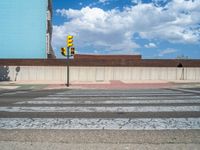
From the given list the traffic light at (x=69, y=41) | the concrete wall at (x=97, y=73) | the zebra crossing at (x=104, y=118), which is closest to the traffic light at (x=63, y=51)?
the traffic light at (x=69, y=41)

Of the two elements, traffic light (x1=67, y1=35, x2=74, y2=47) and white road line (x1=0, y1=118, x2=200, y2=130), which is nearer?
white road line (x1=0, y1=118, x2=200, y2=130)

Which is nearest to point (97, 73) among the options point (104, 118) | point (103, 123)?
point (104, 118)

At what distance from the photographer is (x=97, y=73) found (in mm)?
33375

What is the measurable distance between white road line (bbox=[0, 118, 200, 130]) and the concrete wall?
84.7ft

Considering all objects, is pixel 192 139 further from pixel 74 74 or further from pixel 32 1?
pixel 32 1

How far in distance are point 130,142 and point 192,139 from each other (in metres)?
1.19

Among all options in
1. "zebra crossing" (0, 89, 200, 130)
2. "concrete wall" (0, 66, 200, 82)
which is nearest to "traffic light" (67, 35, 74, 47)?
"concrete wall" (0, 66, 200, 82)

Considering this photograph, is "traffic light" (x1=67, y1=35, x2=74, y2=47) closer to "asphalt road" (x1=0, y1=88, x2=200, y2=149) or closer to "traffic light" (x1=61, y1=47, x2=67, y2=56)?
"traffic light" (x1=61, y1=47, x2=67, y2=56)

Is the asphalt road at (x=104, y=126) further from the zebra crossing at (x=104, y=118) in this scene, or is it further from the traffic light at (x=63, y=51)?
the traffic light at (x=63, y=51)

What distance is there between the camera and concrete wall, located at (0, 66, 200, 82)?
3219cm

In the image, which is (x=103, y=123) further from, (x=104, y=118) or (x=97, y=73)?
(x=97, y=73)

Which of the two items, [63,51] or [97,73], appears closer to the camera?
[63,51]

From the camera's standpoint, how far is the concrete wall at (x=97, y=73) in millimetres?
32188

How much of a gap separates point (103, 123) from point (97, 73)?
2686 cm
